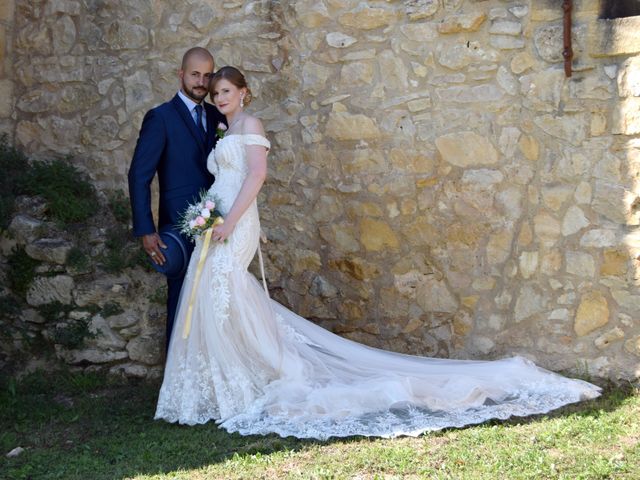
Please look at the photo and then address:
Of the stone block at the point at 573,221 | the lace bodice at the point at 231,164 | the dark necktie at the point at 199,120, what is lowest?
the stone block at the point at 573,221

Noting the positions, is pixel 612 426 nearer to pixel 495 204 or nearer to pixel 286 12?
pixel 495 204

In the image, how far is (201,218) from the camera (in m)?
4.95

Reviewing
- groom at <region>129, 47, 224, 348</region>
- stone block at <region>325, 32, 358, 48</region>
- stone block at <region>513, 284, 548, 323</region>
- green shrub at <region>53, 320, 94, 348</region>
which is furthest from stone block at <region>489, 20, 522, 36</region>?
green shrub at <region>53, 320, 94, 348</region>

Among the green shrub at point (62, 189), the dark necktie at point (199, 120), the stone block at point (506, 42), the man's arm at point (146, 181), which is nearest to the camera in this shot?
the man's arm at point (146, 181)

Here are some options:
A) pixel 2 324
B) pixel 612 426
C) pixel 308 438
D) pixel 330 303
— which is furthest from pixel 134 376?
pixel 612 426

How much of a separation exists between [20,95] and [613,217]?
4474mm

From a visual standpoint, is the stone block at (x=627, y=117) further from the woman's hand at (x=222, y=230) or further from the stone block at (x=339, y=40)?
the woman's hand at (x=222, y=230)

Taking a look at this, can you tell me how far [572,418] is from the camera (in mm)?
4715

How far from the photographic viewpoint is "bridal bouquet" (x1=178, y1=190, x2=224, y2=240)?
4.97 m

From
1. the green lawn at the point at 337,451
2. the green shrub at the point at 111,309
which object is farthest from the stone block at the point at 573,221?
the green shrub at the point at 111,309

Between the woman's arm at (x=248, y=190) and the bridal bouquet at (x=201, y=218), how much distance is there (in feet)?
0.16

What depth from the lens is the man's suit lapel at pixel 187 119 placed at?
5375 millimetres

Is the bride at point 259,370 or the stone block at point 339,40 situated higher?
the stone block at point 339,40

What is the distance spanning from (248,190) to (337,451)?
1557 millimetres
